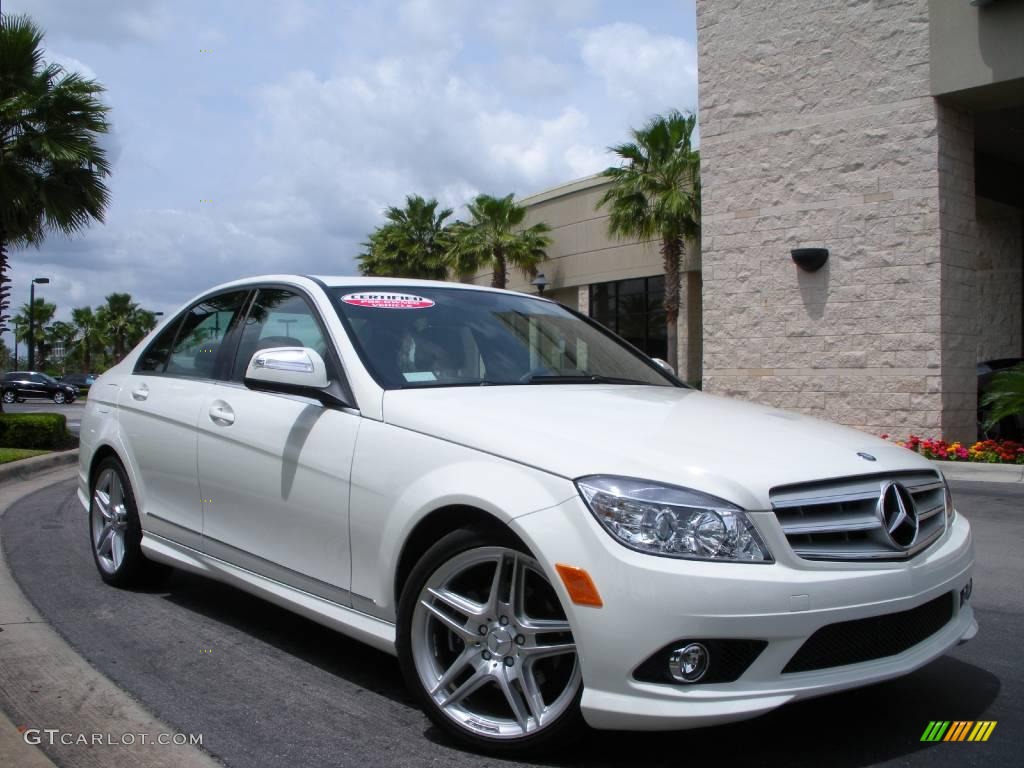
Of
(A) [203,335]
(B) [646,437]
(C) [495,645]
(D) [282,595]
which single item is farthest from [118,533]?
(B) [646,437]

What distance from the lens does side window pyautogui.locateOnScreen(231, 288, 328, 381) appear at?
13.6ft

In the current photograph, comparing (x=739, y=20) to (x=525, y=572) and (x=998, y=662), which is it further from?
(x=525, y=572)

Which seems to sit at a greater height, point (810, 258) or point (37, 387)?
point (810, 258)

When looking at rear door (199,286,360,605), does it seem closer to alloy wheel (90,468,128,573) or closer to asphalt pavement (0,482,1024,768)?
asphalt pavement (0,482,1024,768)

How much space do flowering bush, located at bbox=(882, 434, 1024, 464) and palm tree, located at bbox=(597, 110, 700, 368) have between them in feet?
41.6

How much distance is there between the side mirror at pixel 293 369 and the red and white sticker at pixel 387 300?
471 millimetres

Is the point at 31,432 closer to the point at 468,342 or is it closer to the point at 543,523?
the point at 468,342

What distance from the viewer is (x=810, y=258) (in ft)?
45.6

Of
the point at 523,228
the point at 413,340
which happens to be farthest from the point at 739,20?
the point at 523,228

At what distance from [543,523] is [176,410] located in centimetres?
261

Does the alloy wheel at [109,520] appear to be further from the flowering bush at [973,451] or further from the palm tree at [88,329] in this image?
the palm tree at [88,329]

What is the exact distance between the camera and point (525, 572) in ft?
9.68

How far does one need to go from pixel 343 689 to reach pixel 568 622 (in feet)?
4.30

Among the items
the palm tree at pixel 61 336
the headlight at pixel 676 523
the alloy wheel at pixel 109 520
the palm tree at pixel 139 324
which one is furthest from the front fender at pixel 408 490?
the palm tree at pixel 61 336
